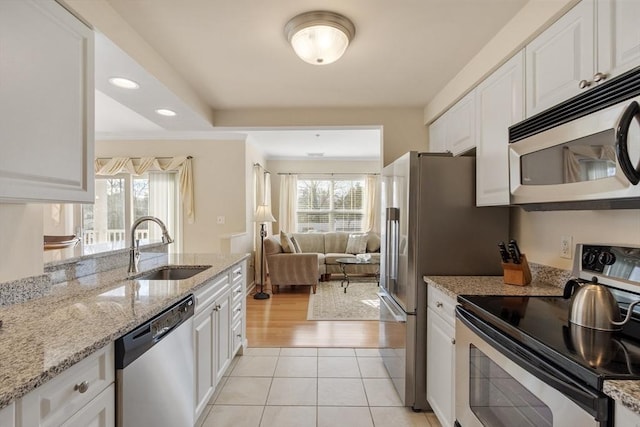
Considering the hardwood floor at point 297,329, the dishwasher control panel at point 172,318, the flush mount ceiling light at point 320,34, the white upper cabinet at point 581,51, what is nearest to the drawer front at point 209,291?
the dishwasher control panel at point 172,318

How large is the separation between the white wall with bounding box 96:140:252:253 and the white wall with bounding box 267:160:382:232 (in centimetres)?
222

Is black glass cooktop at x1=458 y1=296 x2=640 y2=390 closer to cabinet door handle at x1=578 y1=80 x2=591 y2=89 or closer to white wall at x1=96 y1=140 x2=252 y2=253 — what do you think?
cabinet door handle at x1=578 y1=80 x2=591 y2=89

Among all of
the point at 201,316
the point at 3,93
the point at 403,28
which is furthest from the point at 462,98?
the point at 3,93

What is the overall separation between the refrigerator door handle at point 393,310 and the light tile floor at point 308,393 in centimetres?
55

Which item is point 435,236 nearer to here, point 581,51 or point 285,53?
point 581,51

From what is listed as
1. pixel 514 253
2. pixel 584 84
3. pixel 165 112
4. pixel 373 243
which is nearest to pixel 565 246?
pixel 514 253

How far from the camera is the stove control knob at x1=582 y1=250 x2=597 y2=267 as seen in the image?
1426 millimetres

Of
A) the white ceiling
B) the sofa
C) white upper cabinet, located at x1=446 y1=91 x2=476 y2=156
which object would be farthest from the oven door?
the sofa

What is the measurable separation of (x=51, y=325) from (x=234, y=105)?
2.45 metres

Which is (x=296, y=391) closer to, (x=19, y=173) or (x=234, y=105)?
(x=19, y=173)

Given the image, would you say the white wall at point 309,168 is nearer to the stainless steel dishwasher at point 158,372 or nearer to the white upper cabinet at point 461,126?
the white upper cabinet at point 461,126

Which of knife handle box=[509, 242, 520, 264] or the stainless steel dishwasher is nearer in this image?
the stainless steel dishwasher

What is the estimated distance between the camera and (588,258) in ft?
4.75

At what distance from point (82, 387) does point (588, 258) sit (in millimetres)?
2011
